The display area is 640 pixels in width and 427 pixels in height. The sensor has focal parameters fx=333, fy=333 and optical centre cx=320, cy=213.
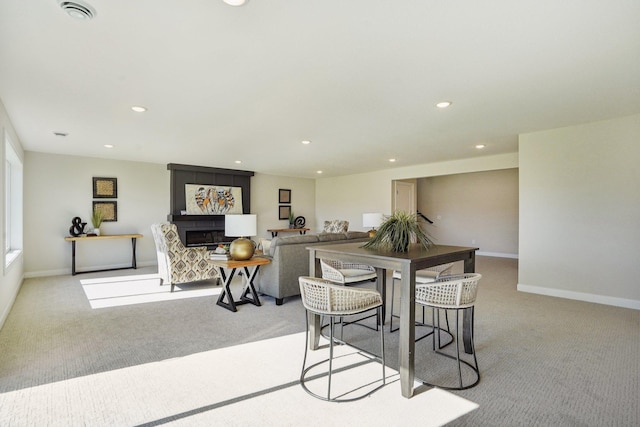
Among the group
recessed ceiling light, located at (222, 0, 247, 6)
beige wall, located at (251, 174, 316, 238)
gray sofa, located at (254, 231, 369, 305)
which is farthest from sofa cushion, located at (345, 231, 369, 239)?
beige wall, located at (251, 174, 316, 238)

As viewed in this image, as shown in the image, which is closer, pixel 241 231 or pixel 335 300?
pixel 335 300

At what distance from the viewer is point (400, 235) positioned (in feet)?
8.84

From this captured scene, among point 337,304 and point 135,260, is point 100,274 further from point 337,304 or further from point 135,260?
point 337,304

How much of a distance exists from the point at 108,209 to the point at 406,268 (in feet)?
22.9

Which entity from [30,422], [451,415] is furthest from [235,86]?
[451,415]

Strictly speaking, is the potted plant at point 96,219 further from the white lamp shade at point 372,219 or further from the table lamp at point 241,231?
the white lamp shade at point 372,219

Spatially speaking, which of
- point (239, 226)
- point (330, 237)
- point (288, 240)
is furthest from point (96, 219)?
point (330, 237)

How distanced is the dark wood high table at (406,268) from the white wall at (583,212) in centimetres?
262

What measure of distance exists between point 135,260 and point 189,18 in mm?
6335

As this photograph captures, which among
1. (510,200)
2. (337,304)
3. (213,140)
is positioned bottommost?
(337,304)

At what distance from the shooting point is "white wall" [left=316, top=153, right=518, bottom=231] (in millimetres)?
6887

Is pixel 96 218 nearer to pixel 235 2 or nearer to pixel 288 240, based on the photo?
pixel 288 240

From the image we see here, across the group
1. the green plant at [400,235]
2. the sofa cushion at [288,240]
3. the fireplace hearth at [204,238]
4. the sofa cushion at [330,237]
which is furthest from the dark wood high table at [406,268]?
the fireplace hearth at [204,238]

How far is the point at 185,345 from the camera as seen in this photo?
2.96 meters
